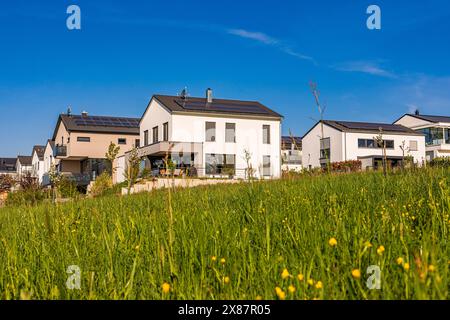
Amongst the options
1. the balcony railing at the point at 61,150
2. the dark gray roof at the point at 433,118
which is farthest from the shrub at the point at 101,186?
the dark gray roof at the point at 433,118

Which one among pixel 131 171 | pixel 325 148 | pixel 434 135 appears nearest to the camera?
pixel 131 171

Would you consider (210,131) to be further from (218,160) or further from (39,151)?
(39,151)

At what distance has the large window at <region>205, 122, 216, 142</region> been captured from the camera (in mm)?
35284

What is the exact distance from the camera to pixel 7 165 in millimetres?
97062

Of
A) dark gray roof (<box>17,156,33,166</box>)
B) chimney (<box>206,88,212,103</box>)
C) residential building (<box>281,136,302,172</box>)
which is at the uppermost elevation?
chimney (<box>206,88,212,103</box>)

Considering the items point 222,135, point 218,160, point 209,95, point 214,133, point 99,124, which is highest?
point 209,95

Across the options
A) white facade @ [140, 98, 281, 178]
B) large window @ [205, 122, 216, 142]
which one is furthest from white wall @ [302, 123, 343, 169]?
large window @ [205, 122, 216, 142]

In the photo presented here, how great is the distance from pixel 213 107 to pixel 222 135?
2.64 m

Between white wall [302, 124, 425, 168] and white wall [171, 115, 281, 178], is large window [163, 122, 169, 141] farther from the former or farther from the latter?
white wall [302, 124, 425, 168]

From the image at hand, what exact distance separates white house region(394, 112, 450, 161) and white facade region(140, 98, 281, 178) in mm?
26441

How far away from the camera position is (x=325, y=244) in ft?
8.89

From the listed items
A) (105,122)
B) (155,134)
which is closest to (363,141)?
(155,134)
